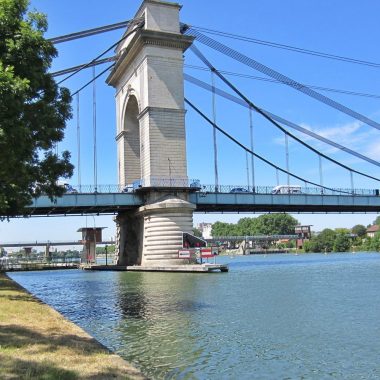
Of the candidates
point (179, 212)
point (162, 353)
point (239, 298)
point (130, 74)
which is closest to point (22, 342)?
point (162, 353)

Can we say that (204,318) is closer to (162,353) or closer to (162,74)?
(162,353)

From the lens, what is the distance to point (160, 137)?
54969mm

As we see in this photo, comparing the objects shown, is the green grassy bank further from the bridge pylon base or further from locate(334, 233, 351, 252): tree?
locate(334, 233, 351, 252): tree

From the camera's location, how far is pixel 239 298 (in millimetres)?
24031

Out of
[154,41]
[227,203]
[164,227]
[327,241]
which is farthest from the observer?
[327,241]

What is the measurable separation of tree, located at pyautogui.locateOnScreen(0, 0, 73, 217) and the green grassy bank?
4.69 metres

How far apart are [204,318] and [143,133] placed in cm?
4105

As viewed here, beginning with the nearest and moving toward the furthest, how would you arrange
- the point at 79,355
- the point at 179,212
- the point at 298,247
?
the point at 79,355
the point at 179,212
the point at 298,247

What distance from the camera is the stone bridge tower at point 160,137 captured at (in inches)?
2061

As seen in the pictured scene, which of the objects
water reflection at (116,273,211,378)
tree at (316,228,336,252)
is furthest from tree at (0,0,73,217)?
tree at (316,228,336,252)

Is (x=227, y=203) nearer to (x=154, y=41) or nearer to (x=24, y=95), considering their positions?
(x=154, y=41)

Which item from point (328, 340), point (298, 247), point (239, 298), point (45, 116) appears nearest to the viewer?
point (328, 340)

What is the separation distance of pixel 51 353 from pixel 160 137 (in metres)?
46.6

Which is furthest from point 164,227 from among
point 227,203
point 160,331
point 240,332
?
point 240,332
